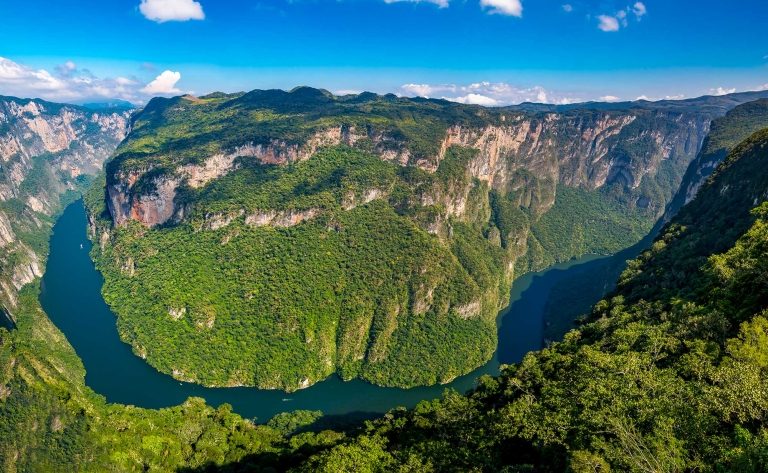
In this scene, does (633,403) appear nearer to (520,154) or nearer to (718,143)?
(718,143)

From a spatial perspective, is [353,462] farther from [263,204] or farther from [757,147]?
[263,204]

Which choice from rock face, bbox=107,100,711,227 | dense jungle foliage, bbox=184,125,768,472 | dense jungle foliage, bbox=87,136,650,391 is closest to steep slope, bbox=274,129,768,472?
dense jungle foliage, bbox=184,125,768,472

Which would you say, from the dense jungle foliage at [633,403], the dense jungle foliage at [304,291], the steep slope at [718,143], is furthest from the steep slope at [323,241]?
the steep slope at [718,143]

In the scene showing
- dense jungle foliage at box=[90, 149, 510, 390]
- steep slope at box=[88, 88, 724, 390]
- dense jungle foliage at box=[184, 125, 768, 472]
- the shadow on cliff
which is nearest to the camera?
dense jungle foliage at box=[184, 125, 768, 472]

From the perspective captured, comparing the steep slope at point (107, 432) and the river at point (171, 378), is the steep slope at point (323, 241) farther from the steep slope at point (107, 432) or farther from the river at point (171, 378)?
the steep slope at point (107, 432)

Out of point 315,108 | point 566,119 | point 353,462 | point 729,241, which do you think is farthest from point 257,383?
point 566,119

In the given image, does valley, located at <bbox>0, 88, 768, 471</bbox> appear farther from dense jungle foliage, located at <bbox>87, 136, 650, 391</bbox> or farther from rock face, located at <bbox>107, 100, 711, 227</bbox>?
rock face, located at <bbox>107, 100, 711, 227</bbox>
